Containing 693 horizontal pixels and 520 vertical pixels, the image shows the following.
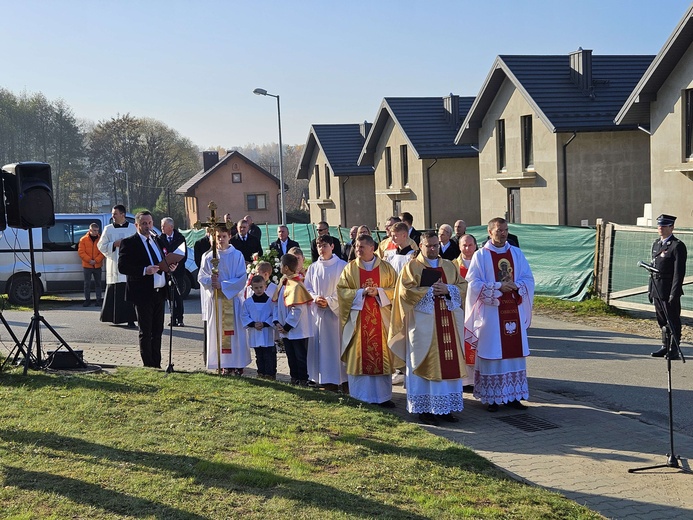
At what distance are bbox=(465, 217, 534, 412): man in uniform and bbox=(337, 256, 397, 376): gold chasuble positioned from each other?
0.95 m

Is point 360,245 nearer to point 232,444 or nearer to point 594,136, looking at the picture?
point 232,444

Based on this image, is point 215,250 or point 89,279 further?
point 89,279

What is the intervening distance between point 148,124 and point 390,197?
51930mm

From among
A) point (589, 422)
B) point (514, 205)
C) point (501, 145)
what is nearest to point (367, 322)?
point (589, 422)

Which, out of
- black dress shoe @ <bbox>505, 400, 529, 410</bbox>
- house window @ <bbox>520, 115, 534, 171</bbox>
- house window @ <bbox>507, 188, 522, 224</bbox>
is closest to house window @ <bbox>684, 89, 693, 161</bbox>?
house window @ <bbox>520, 115, 534, 171</bbox>

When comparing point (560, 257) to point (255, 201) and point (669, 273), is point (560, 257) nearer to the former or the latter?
point (669, 273)

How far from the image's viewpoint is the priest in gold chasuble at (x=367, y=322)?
9461 mm

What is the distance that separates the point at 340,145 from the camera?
47.8 meters

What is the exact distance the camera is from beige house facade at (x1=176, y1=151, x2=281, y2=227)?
67125mm

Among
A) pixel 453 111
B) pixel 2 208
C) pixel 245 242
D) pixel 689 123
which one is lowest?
pixel 245 242

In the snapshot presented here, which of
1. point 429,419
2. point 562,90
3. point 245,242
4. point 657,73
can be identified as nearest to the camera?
point 429,419

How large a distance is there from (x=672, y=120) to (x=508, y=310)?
13.2 meters

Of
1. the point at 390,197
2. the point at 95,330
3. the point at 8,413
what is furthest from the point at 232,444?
the point at 390,197

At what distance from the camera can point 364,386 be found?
9.52m
